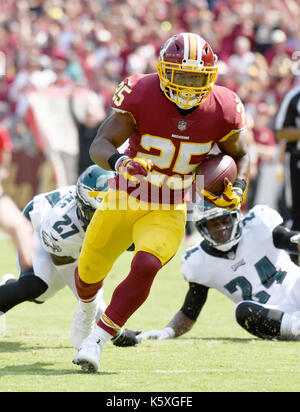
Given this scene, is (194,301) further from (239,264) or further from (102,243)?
(102,243)

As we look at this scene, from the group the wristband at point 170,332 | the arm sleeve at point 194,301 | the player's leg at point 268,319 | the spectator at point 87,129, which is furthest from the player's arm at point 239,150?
the spectator at point 87,129

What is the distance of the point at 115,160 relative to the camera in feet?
13.9

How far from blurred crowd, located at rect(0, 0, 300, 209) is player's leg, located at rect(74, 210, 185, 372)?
21.3 feet

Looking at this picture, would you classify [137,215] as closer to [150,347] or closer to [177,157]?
[177,157]

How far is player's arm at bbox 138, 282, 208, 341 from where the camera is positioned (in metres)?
5.38

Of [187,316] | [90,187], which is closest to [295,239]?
[187,316]

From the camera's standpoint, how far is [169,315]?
6.23m

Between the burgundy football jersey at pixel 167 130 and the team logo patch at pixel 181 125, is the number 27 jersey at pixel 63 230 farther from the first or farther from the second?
the team logo patch at pixel 181 125

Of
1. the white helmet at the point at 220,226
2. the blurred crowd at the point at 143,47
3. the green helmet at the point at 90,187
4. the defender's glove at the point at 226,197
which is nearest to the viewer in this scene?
the defender's glove at the point at 226,197

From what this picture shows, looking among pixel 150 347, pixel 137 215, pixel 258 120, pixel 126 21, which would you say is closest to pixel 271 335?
pixel 150 347

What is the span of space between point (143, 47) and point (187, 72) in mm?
8574

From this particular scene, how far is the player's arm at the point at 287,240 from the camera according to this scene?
5.08 metres

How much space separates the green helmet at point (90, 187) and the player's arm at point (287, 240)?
1.14 metres
